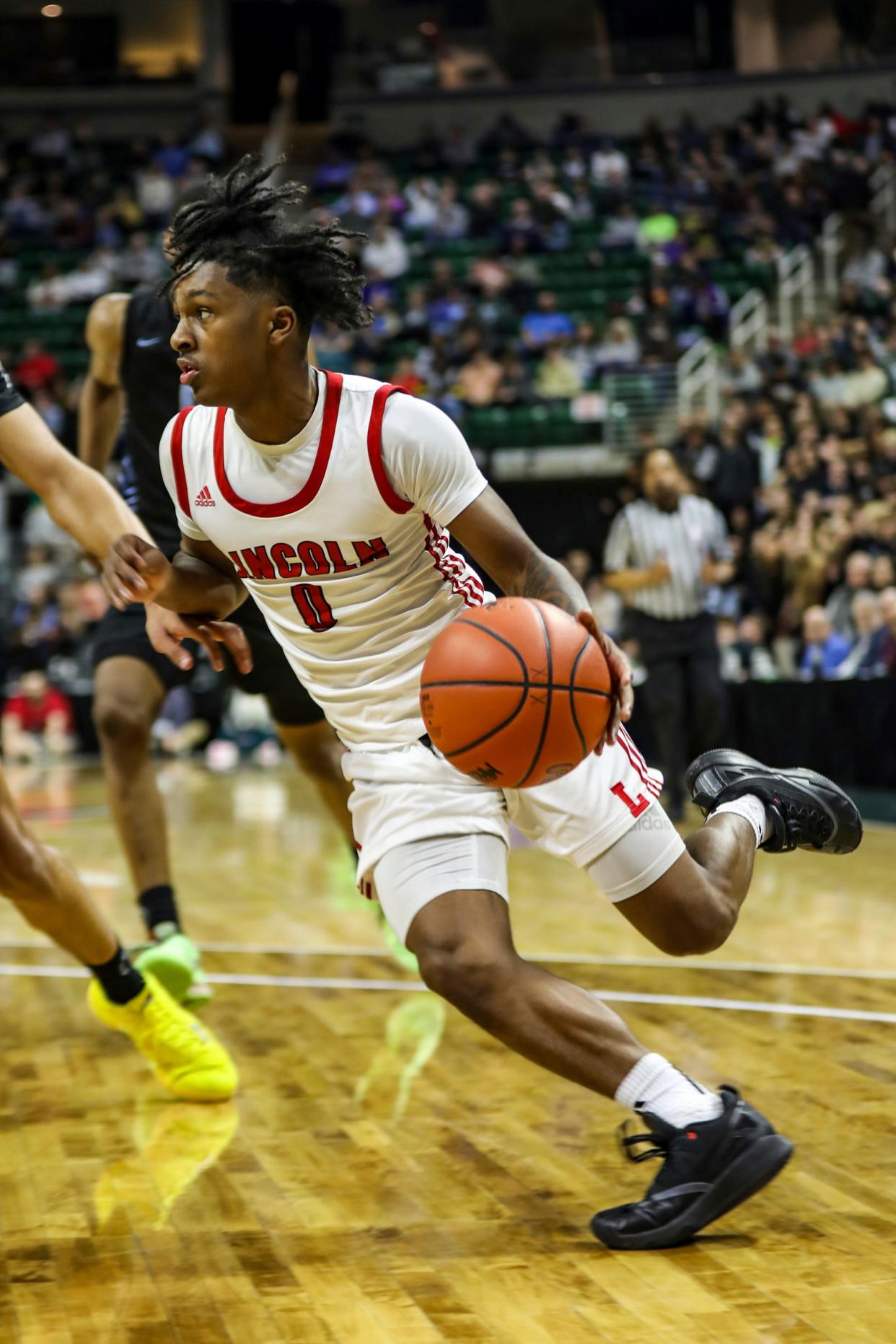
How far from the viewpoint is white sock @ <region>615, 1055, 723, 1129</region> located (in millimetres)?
2803

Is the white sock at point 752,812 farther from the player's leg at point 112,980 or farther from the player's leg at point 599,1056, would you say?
the player's leg at point 112,980

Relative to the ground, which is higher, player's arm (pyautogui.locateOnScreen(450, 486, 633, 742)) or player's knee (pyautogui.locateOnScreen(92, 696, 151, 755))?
player's arm (pyautogui.locateOnScreen(450, 486, 633, 742))

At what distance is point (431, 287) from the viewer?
58.5 ft

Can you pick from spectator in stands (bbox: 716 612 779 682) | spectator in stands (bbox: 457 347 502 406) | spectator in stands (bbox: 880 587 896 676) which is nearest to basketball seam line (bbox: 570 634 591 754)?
spectator in stands (bbox: 880 587 896 676)

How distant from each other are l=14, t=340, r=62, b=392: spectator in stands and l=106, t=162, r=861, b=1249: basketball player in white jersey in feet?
48.0

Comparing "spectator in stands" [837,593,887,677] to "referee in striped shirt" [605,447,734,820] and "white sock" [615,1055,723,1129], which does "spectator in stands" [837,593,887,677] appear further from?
"white sock" [615,1055,723,1129]

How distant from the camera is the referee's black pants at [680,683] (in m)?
8.91

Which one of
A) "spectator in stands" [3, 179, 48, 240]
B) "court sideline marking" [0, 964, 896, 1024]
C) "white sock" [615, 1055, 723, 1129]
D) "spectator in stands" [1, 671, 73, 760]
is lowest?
"spectator in stands" [1, 671, 73, 760]

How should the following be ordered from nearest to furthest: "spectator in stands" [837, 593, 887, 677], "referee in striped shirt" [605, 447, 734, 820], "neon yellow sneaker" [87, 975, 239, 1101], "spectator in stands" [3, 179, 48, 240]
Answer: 1. "neon yellow sneaker" [87, 975, 239, 1101]
2. "referee in striped shirt" [605, 447, 734, 820]
3. "spectator in stands" [837, 593, 887, 677]
4. "spectator in stands" [3, 179, 48, 240]

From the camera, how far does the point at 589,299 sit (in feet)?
58.0

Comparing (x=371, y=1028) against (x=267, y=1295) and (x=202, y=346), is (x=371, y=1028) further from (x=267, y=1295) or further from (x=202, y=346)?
(x=202, y=346)

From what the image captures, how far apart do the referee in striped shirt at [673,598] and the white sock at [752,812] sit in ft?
17.7

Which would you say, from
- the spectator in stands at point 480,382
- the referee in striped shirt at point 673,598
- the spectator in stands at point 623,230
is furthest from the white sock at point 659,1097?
the spectator in stands at point 623,230

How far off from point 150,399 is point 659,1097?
8.74ft
